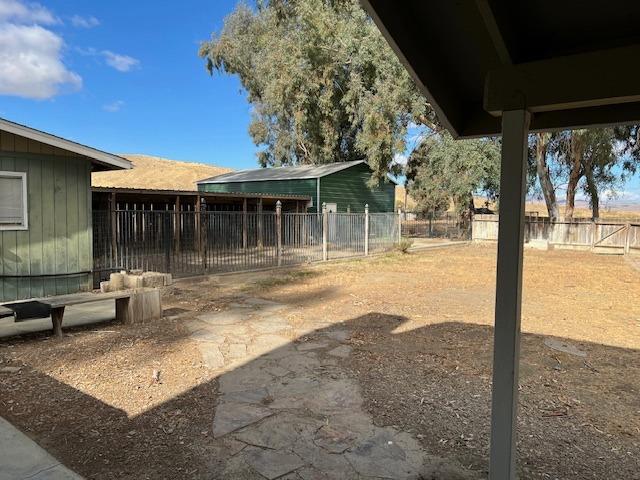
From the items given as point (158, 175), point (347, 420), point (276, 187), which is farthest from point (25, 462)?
point (158, 175)

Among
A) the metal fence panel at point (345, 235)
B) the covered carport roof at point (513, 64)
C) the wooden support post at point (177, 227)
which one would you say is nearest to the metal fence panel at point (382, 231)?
the metal fence panel at point (345, 235)

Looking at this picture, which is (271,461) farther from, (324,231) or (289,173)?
(289,173)

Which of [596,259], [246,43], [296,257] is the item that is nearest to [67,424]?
[296,257]

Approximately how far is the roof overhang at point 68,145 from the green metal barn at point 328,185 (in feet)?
40.9

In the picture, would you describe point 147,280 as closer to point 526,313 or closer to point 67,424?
point 67,424

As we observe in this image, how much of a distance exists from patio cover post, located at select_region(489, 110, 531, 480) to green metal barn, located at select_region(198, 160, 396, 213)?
18.5 metres

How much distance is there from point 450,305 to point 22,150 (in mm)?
8023

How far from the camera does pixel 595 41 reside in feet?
7.48

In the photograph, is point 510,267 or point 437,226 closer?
point 510,267

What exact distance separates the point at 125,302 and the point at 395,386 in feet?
13.6

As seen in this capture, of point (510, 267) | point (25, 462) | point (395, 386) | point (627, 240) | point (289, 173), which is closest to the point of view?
→ point (510, 267)

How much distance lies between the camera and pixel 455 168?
890 inches

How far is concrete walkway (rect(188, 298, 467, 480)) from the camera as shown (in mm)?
2891

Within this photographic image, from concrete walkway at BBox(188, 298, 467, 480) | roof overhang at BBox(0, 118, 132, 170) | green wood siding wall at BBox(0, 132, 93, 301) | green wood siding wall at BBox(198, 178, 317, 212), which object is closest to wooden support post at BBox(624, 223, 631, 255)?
green wood siding wall at BBox(198, 178, 317, 212)
